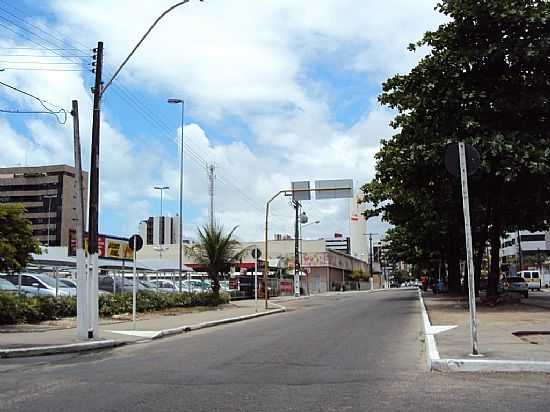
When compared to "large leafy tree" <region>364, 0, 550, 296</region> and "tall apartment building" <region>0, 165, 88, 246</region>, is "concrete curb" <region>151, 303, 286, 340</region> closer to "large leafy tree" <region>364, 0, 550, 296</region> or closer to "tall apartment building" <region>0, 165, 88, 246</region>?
"large leafy tree" <region>364, 0, 550, 296</region>

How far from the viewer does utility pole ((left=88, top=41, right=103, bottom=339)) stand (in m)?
16.4

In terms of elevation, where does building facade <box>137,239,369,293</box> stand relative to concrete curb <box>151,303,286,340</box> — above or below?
above

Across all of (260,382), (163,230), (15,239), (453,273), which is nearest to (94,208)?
(15,239)

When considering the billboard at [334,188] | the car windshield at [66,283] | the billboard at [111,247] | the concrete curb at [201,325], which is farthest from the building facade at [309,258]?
the car windshield at [66,283]

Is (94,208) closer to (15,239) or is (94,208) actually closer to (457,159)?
(15,239)

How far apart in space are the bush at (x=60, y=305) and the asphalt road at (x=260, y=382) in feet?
23.0

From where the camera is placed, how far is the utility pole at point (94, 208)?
16.4 meters

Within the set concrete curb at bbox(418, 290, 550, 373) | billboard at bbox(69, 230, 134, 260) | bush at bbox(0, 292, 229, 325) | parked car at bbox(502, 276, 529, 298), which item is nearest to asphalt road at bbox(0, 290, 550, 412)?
concrete curb at bbox(418, 290, 550, 373)

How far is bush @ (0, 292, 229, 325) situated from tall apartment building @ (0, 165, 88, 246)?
263 feet

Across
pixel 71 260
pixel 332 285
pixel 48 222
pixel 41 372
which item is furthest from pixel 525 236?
pixel 41 372

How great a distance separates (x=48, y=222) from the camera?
352ft

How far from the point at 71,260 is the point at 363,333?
2273 centimetres

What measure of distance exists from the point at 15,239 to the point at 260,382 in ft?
38.8

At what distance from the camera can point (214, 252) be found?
36875mm
